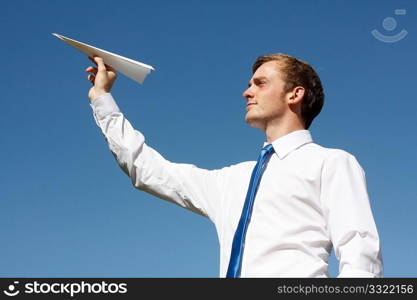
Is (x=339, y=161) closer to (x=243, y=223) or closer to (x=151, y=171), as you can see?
(x=243, y=223)

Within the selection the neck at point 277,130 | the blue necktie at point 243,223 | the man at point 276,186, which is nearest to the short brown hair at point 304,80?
the man at point 276,186

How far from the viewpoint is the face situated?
14.0ft

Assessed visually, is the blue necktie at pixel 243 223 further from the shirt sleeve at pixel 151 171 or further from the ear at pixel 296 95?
the ear at pixel 296 95

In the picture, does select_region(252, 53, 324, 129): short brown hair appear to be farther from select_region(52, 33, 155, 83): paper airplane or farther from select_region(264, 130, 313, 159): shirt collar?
select_region(52, 33, 155, 83): paper airplane

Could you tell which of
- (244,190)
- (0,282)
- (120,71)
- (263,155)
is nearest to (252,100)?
(263,155)

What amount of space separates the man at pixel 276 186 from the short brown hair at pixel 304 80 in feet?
0.03

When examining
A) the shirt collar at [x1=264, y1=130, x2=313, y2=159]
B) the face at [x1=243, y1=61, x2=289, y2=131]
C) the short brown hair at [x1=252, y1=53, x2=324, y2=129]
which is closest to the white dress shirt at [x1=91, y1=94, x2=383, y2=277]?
the shirt collar at [x1=264, y1=130, x2=313, y2=159]

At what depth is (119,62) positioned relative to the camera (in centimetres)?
443

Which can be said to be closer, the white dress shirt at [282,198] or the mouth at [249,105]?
the white dress shirt at [282,198]

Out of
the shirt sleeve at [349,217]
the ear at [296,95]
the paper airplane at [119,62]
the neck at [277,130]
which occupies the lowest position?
the shirt sleeve at [349,217]

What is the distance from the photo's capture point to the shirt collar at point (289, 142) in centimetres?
411

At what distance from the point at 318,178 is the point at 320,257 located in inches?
22.3

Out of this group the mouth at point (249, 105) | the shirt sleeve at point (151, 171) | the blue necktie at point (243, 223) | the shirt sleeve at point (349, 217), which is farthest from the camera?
the mouth at point (249, 105)

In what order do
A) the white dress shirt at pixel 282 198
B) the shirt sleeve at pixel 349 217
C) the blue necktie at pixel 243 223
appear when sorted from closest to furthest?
the shirt sleeve at pixel 349 217 < the white dress shirt at pixel 282 198 < the blue necktie at pixel 243 223
